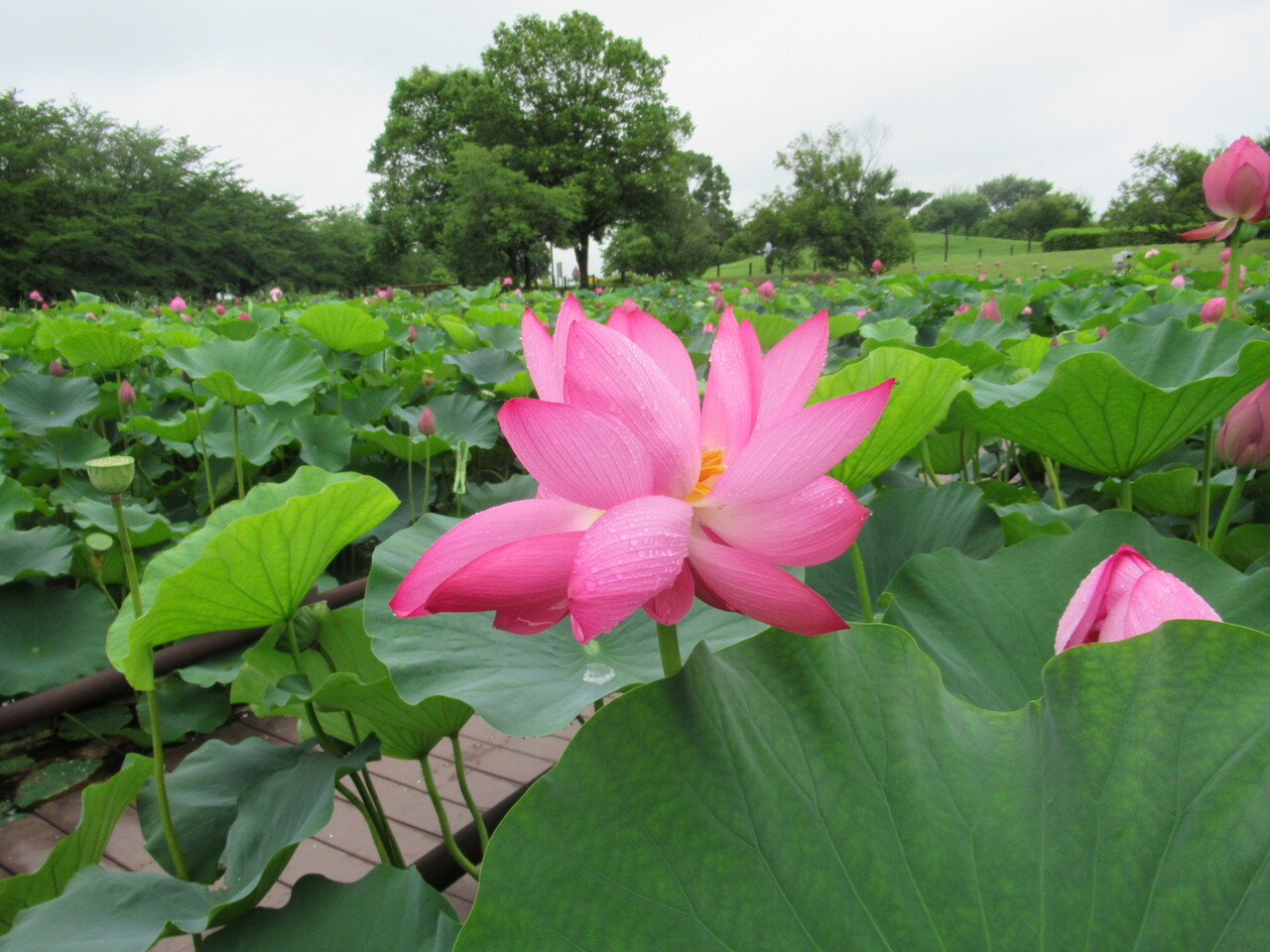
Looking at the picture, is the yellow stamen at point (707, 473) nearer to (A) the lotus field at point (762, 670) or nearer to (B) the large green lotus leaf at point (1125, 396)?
(A) the lotus field at point (762, 670)

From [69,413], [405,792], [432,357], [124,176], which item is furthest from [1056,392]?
[124,176]

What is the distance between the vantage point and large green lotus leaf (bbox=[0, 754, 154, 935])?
0.70 metres

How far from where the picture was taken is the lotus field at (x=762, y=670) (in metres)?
0.29

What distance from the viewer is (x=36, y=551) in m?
1.57

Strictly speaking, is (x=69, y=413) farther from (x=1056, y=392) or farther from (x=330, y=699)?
(x=1056, y=392)

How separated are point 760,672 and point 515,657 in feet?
0.95

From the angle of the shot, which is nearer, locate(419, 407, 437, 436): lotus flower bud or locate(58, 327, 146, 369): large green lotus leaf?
locate(419, 407, 437, 436): lotus flower bud

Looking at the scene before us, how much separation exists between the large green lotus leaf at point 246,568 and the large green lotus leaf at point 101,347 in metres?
1.74

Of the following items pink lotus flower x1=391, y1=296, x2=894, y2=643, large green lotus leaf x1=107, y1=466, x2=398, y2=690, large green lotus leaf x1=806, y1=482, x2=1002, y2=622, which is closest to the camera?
pink lotus flower x1=391, y1=296, x2=894, y2=643

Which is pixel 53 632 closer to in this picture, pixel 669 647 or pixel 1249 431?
pixel 669 647

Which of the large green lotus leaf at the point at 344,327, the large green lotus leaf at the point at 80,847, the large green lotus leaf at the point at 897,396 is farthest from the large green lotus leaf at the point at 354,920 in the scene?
the large green lotus leaf at the point at 344,327

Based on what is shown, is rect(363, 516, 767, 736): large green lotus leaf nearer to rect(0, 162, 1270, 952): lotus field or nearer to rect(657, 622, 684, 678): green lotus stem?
rect(0, 162, 1270, 952): lotus field

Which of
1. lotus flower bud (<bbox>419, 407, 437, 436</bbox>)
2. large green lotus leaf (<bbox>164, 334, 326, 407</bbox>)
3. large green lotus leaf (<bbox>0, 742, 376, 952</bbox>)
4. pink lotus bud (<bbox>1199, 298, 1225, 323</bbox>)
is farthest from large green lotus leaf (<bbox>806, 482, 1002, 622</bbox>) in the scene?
large green lotus leaf (<bbox>164, 334, 326, 407</bbox>)

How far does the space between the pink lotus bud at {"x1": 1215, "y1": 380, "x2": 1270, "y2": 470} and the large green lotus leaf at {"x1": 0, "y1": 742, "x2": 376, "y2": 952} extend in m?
0.86
